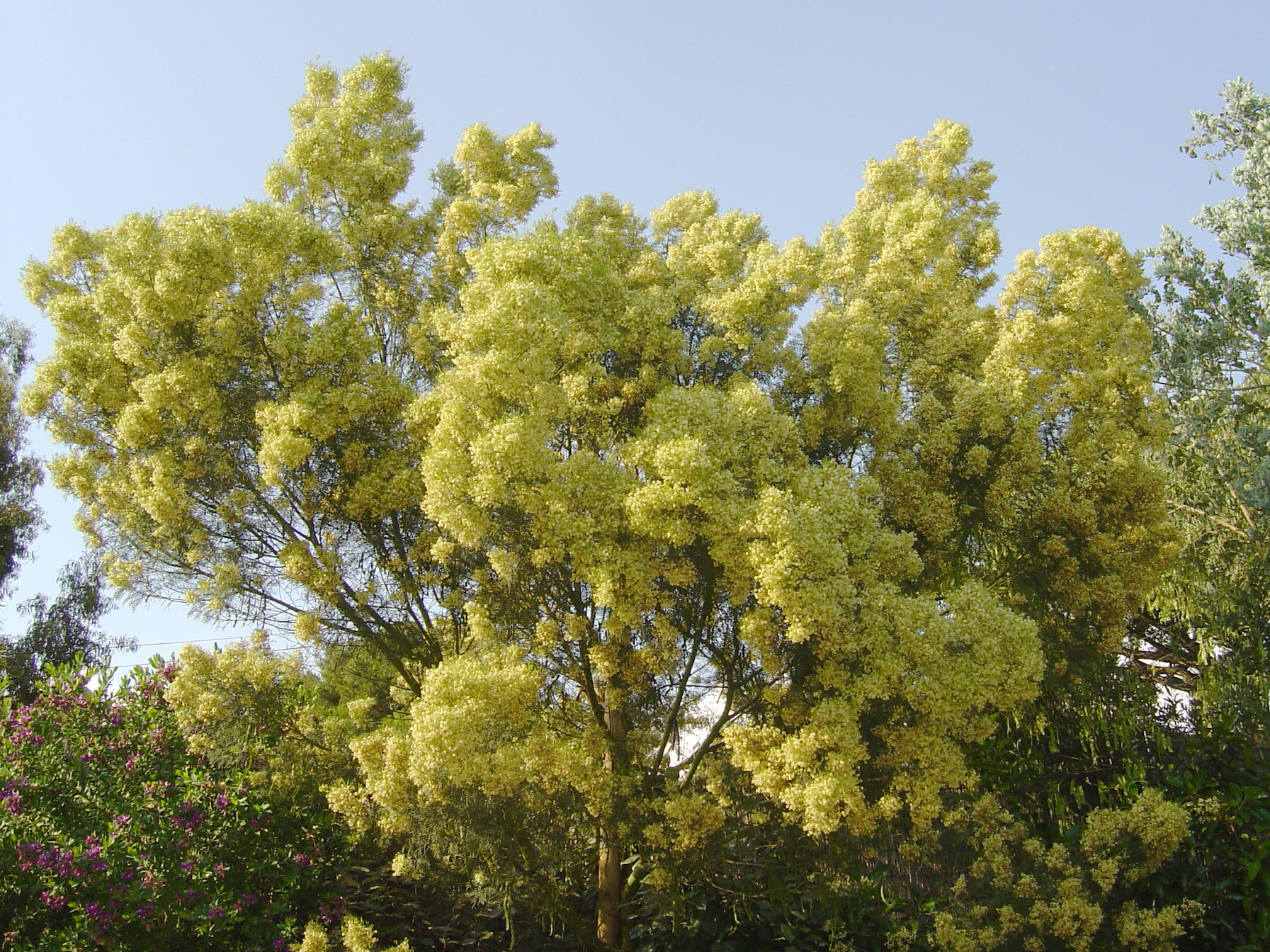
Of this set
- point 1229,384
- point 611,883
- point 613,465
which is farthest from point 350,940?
point 1229,384

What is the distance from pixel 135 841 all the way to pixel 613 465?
5.79m

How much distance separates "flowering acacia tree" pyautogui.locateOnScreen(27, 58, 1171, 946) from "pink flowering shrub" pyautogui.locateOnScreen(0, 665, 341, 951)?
4.95ft

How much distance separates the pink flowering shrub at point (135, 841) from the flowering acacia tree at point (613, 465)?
1.51 m

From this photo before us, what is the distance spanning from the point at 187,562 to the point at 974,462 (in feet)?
27.9

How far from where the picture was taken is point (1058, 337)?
33.5ft

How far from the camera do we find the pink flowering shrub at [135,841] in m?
8.45

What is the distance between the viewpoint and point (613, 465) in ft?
28.5

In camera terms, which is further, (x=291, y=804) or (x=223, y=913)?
(x=291, y=804)

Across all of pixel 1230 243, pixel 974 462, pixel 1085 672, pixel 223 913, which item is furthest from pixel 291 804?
pixel 1230 243

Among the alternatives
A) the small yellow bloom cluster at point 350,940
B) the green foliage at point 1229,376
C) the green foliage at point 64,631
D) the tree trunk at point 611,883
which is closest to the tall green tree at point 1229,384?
the green foliage at point 1229,376

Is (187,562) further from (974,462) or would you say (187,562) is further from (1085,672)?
(1085,672)

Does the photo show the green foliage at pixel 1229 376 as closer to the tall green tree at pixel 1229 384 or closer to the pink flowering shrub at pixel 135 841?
the tall green tree at pixel 1229 384

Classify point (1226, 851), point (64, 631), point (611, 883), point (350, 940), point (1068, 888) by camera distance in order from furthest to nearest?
point (64, 631) → point (611, 883) → point (1226, 851) → point (350, 940) → point (1068, 888)

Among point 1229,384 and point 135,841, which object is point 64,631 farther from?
point 1229,384
